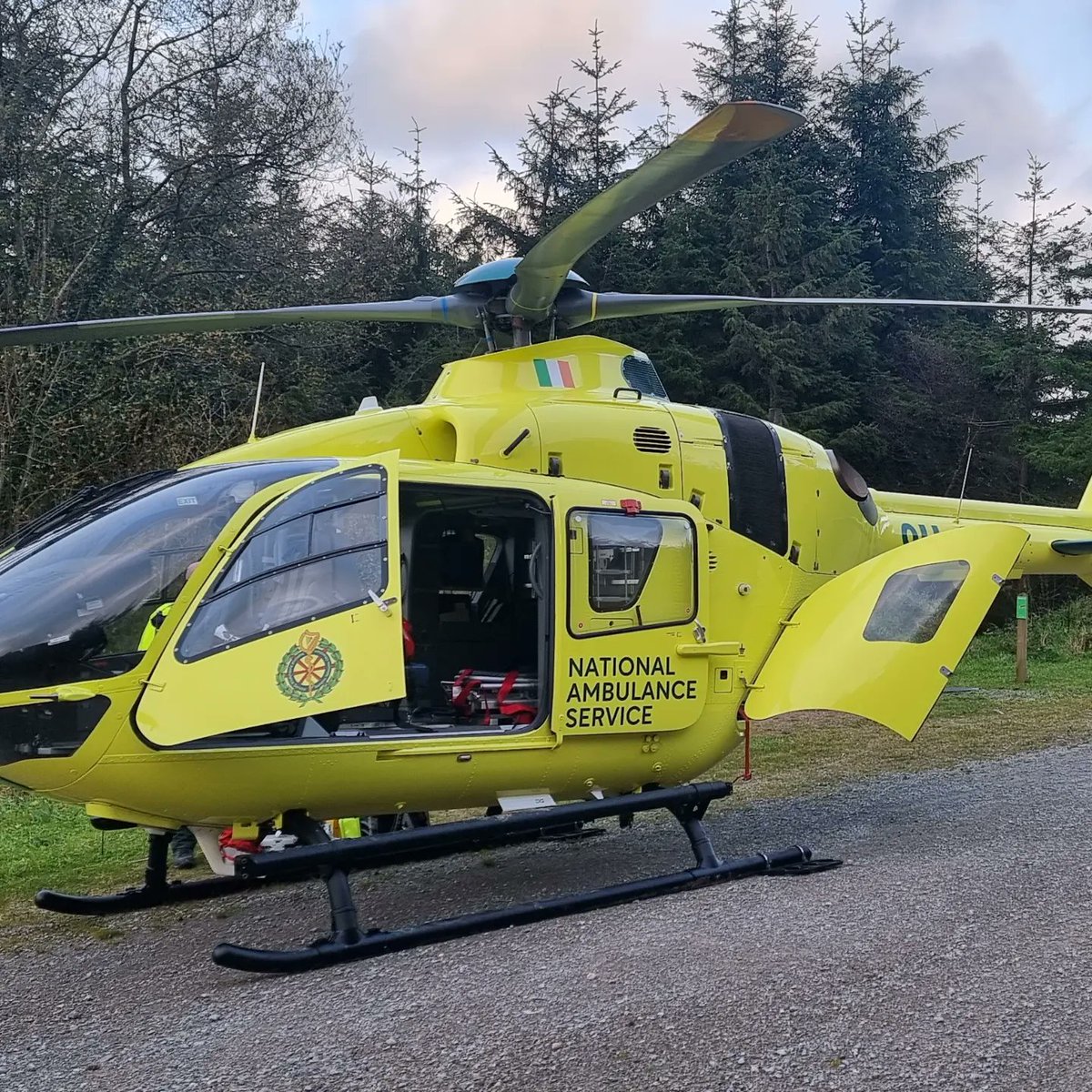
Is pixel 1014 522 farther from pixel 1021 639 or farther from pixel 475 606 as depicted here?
pixel 1021 639

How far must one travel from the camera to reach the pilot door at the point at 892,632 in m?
5.52

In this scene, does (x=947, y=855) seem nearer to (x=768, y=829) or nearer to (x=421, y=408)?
(x=768, y=829)

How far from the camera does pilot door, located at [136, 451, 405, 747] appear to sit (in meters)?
4.01

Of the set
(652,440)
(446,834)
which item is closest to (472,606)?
(652,440)

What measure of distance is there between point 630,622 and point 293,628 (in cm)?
183

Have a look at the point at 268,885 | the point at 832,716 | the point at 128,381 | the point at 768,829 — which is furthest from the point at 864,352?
the point at 268,885

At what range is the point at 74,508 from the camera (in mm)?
4703

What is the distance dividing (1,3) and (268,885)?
13551 mm

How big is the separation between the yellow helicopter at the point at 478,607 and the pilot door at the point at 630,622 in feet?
0.06

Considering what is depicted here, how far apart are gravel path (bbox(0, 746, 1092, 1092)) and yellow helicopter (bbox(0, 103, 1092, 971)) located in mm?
227

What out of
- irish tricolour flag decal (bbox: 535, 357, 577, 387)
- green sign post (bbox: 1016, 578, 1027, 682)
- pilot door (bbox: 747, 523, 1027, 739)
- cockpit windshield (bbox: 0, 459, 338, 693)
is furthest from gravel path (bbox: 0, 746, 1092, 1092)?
Answer: green sign post (bbox: 1016, 578, 1027, 682)

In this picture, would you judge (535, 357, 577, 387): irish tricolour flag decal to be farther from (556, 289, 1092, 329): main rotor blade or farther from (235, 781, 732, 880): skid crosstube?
(235, 781, 732, 880): skid crosstube

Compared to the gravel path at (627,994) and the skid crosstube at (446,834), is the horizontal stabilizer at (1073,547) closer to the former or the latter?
the gravel path at (627,994)

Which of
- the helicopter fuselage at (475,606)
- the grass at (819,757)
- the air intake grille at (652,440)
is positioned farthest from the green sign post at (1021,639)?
the air intake grille at (652,440)
